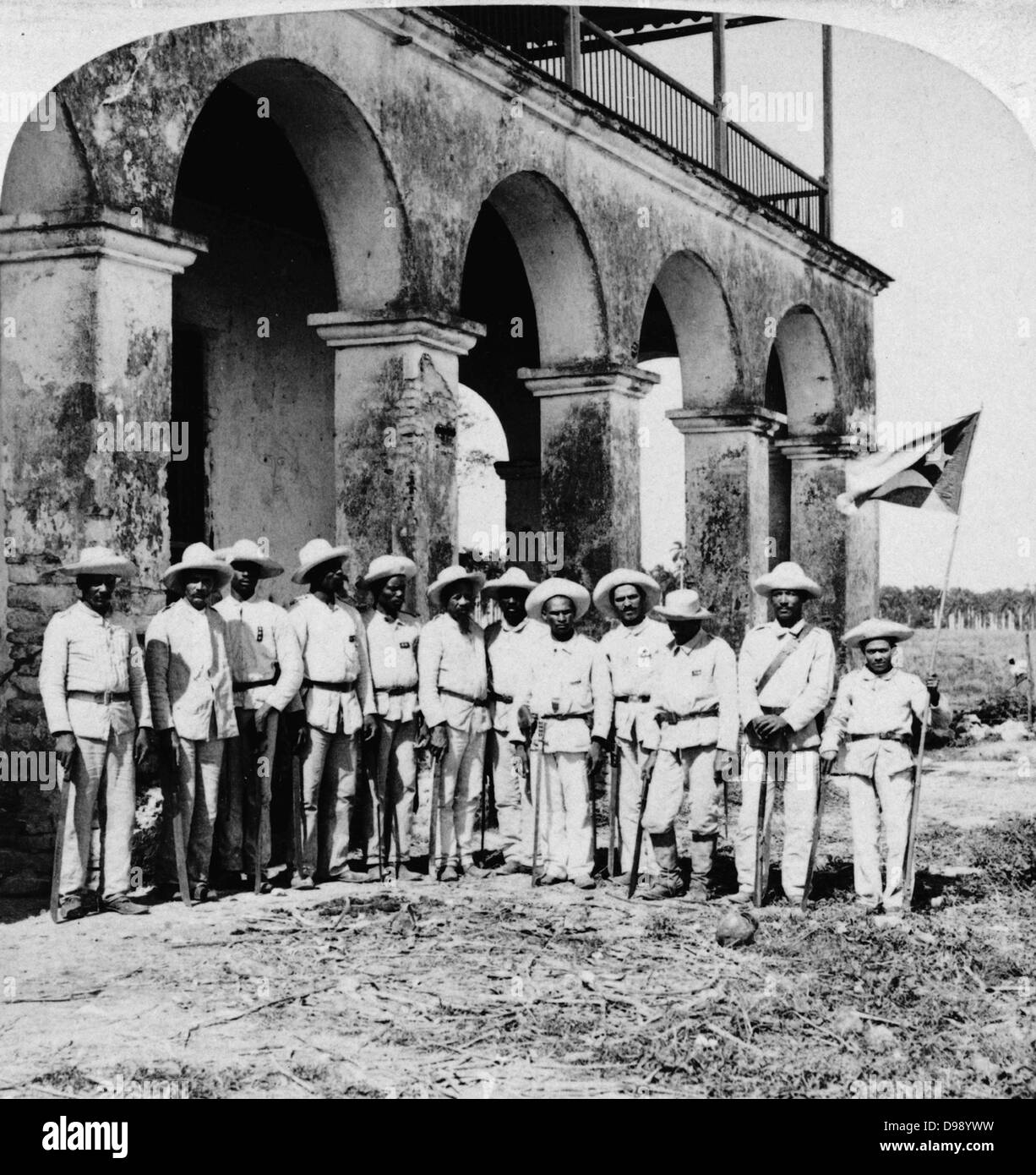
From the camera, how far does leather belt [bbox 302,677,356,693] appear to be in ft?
24.8

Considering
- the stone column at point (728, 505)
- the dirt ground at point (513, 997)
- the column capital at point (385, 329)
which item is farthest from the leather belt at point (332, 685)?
the stone column at point (728, 505)

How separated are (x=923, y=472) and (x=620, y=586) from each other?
5.30 ft

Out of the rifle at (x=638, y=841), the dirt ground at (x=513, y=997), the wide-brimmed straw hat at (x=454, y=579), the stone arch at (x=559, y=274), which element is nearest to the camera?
the dirt ground at (x=513, y=997)

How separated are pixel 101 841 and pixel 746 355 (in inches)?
332

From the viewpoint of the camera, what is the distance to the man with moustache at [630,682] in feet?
25.3

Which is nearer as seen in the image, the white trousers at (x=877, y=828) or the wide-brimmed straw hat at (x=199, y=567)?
the white trousers at (x=877, y=828)

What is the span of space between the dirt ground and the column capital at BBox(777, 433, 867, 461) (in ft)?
28.1

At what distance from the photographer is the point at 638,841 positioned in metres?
7.41

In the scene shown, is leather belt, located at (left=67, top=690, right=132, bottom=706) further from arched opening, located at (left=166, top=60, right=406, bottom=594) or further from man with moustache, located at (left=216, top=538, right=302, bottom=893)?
arched opening, located at (left=166, top=60, right=406, bottom=594)

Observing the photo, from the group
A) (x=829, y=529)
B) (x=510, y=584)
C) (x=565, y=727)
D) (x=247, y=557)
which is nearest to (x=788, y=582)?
(x=565, y=727)

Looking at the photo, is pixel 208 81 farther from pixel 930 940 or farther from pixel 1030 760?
pixel 1030 760

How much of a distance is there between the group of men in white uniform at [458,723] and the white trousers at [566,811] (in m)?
0.01

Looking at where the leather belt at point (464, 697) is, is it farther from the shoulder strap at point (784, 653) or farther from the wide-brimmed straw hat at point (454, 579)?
the shoulder strap at point (784, 653)

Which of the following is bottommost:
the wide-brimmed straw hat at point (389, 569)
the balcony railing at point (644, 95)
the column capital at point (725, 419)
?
the wide-brimmed straw hat at point (389, 569)
